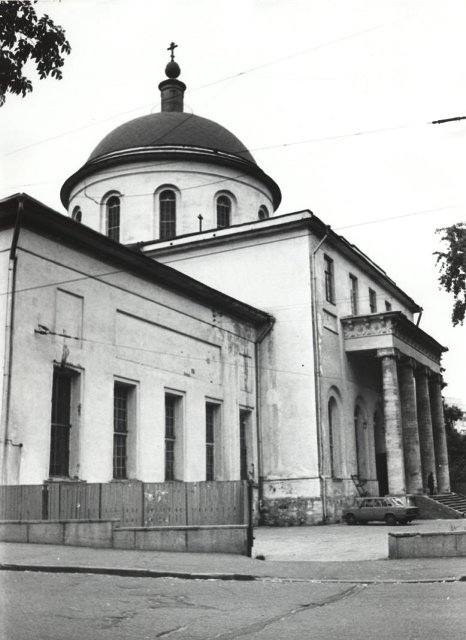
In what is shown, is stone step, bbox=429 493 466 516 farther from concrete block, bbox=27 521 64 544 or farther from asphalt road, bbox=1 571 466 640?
asphalt road, bbox=1 571 466 640

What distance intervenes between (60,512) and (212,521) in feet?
11.9

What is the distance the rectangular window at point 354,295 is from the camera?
35.8 metres

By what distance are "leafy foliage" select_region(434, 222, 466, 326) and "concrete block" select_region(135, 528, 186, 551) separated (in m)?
15.6

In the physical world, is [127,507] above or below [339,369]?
below

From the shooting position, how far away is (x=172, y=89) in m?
42.6

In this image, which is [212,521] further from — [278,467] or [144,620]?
A: [278,467]

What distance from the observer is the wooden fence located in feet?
58.9

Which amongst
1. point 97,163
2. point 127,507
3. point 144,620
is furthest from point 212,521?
point 97,163

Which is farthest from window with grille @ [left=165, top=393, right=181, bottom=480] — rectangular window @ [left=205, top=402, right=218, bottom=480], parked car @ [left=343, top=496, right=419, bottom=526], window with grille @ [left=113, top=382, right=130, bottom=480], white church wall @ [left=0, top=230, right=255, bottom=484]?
parked car @ [left=343, top=496, right=419, bottom=526]

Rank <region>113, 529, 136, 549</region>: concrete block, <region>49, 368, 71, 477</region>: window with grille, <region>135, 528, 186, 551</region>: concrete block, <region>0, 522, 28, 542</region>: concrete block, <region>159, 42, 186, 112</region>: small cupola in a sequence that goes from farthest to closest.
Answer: <region>159, 42, 186, 112</region>: small cupola → <region>49, 368, 71, 477</region>: window with grille → <region>0, 522, 28, 542</region>: concrete block → <region>113, 529, 136, 549</region>: concrete block → <region>135, 528, 186, 551</region>: concrete block

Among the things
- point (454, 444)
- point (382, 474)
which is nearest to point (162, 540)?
point (382, 474)

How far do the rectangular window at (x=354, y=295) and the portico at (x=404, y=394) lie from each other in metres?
2.20

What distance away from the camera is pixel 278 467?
3058 cm

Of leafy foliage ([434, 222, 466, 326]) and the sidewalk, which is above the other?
leafy foliage ([434, 222, 466, 326])
